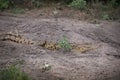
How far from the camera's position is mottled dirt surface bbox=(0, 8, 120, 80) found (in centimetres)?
595

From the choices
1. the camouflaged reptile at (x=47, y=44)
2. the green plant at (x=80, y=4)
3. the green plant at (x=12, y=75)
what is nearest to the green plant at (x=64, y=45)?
the camouflaged reptile at (x=47, y=44)

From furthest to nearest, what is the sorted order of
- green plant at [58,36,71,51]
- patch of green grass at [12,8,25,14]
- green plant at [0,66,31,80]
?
patch of green grass at [12,8,25,14] → green plant at [58,36,71,51] → green plant at [0,66,31,80]

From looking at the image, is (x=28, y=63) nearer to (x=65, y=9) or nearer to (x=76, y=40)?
(x=76, y=40)

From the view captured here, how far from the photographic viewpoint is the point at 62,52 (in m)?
7.07

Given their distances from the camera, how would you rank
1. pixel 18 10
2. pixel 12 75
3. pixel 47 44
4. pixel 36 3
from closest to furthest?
1. pixel 12 75
2. pixel 47 44
3. pixel 18 10
4. pixel 36 3

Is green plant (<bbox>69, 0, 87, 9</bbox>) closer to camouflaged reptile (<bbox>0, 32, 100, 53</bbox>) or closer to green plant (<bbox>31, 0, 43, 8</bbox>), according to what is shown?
green plant (<bbox>31, 0, 43, 8</bbox>)

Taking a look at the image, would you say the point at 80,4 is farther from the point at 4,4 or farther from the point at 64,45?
the point at 64,45

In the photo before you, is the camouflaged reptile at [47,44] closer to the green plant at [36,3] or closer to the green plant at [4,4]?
the green plant at [4,4]

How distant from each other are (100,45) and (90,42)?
305mm

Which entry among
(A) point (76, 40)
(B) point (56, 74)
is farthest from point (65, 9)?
(B) point (56, 74)

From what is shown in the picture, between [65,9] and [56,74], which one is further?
[65,9]

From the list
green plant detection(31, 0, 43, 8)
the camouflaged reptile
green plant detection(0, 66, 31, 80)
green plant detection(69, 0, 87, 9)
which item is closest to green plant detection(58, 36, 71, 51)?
the camouflaged reptile

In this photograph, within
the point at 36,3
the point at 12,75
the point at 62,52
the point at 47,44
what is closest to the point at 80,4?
the point at 36,3

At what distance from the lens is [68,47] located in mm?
7211
